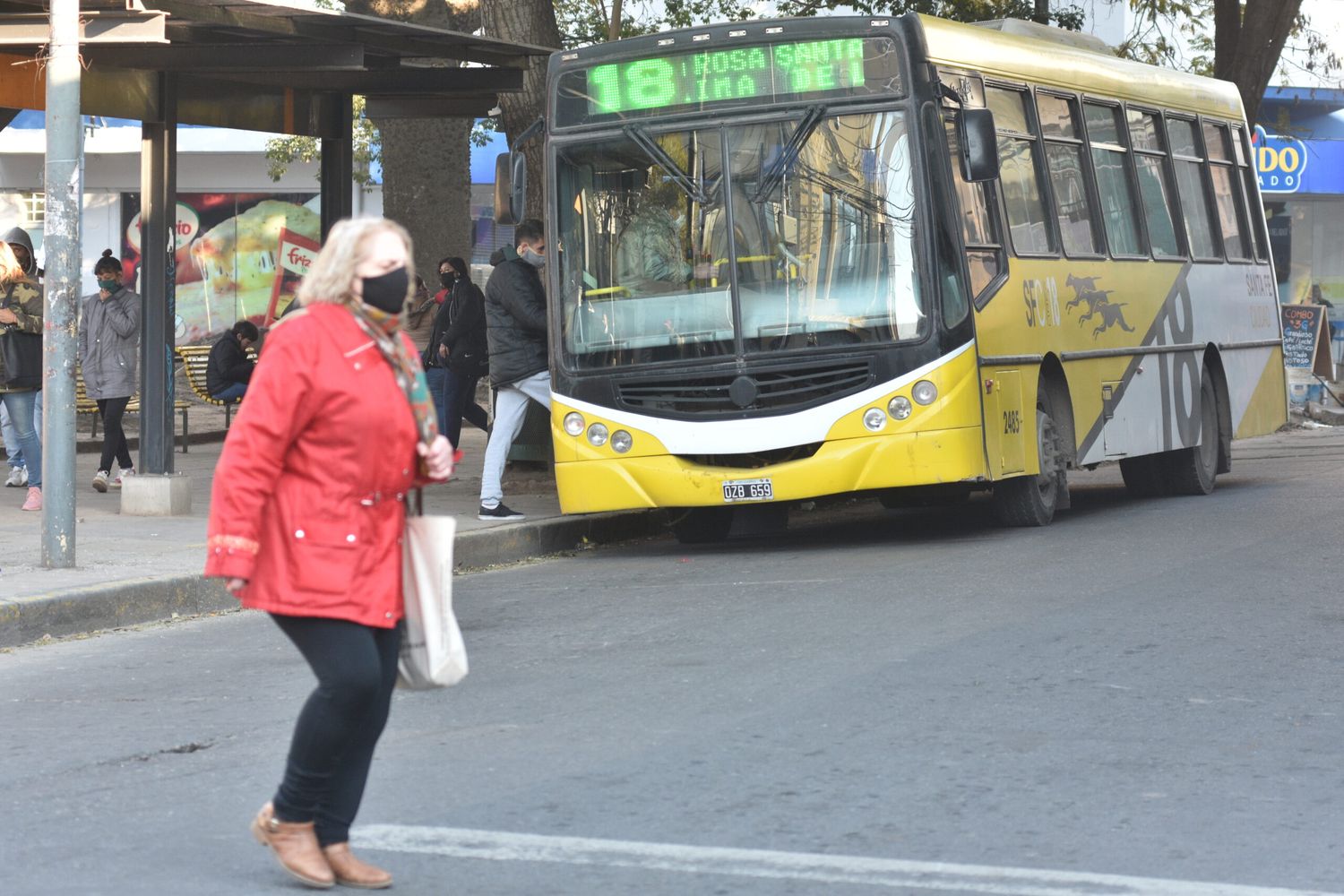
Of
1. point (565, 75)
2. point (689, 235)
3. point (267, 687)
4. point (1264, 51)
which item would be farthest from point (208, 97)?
point (1264, 51)

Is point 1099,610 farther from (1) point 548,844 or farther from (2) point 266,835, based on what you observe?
(2) point 266,835

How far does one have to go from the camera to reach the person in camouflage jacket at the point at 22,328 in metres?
13.5

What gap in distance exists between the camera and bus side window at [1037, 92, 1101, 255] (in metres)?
14.0

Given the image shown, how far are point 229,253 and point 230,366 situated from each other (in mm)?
14847

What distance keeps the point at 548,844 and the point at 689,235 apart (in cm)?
745

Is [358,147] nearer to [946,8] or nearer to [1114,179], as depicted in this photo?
[946,8]

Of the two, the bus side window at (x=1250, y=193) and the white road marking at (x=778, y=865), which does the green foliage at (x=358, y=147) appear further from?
the white road marking at (x=778, y=865)

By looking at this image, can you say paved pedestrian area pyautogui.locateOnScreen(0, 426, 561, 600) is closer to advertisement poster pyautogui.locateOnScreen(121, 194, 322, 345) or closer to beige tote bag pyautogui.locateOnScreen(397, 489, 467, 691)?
beige tote bag pyautogui.locateOnScreen(397, 489, 467, 691)

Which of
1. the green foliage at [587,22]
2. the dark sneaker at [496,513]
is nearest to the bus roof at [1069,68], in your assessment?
the dark sneaker at [496,513]

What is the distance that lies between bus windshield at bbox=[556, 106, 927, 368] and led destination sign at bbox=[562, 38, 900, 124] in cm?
18

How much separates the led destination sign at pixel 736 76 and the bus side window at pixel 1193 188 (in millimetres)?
4731

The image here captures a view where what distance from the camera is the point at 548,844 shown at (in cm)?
537

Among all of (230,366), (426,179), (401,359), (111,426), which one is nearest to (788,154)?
(111,426)

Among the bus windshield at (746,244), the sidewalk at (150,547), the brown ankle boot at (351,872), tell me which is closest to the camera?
the brown ankle boot at (351,872)
